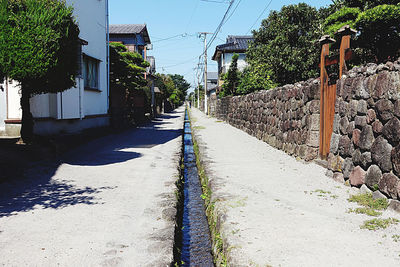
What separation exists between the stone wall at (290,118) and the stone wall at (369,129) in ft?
4.32

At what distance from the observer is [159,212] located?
449 cm

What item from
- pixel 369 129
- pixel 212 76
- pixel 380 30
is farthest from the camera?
pixel 212 76

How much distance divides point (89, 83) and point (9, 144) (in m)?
6.79

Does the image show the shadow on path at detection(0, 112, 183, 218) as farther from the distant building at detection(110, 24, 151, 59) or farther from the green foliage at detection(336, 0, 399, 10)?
the distant building at detection(110, 24, 151, 59)

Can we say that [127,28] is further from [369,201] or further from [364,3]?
[369,201]

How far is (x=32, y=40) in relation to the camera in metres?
6.86

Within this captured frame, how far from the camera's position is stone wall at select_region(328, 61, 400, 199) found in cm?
444

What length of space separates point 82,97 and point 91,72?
2678 millimetres

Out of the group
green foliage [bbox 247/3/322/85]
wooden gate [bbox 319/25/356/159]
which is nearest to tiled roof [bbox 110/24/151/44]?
green foliage [bbox 247/3/322/85]

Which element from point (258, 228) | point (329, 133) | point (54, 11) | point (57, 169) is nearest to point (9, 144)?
point (57, 169)

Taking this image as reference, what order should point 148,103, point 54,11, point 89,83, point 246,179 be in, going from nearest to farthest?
Result: 1. point 246,179
2. point 54,11
3. point 89,83
4. point 148,103

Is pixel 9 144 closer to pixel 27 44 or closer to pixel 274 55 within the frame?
pixel 27 44

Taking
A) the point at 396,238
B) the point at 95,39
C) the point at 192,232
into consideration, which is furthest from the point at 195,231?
the point at 95,39

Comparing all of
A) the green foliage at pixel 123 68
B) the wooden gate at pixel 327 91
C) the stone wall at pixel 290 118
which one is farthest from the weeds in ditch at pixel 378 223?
the green foliage at pixel 123 68
